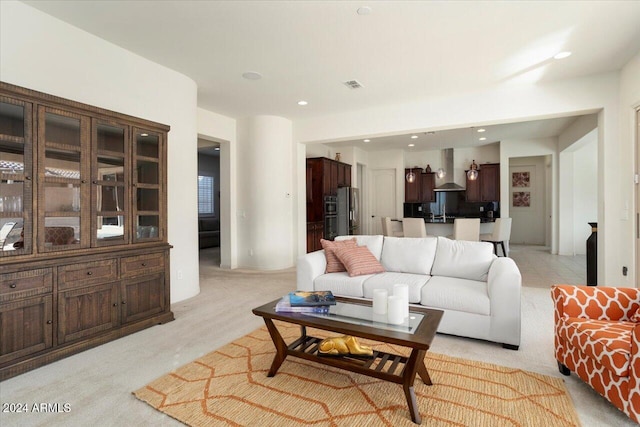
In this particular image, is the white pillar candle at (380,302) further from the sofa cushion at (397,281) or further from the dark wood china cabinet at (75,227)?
the dark wood china cabinet at (75,227)

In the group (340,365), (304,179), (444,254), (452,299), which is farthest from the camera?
(304,179)

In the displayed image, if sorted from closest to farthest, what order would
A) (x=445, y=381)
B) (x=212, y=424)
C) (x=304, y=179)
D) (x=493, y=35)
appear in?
(x=212, y=424) < (x=445, y=381) < (x=493, y=35) < (x=304, y=179)

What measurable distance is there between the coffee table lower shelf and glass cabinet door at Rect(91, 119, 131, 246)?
1728mm

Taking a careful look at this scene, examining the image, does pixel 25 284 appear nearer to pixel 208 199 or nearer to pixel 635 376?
pixel 635 376

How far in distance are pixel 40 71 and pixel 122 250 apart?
5.45 feet

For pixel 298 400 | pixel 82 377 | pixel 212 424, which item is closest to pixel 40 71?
pixel 82 377

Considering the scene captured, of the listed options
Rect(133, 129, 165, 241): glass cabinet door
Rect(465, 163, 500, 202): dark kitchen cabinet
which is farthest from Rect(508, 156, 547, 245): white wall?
Rect(133, 129, 165, 241): glass cabinet door

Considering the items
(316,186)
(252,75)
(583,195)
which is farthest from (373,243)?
(583,195)

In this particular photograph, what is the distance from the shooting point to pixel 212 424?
1743mm

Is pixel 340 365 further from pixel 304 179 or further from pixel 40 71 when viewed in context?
pixel 304 179

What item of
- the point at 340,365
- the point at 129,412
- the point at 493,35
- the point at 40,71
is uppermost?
the point at 493,35

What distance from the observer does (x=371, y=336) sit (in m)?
1.81

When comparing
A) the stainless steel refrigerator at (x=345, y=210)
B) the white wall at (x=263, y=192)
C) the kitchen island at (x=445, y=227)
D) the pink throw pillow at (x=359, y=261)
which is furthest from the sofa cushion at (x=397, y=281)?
the kitchen island at (x=445, y=227)

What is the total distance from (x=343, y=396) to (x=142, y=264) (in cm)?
221
